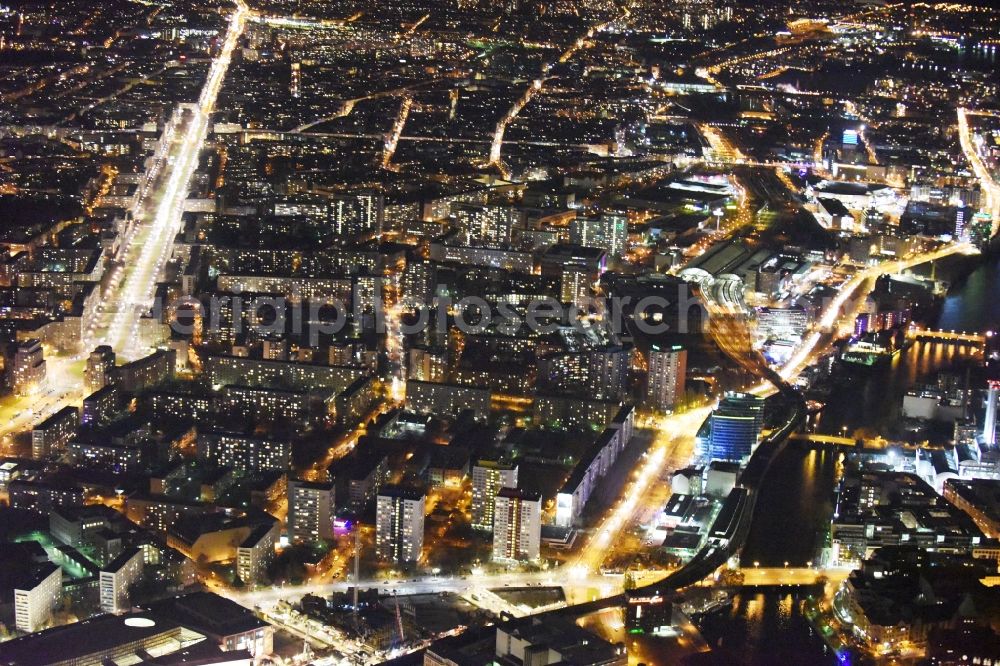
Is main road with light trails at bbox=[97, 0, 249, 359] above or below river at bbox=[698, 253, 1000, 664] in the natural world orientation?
above

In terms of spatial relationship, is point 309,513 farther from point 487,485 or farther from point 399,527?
point 487,485

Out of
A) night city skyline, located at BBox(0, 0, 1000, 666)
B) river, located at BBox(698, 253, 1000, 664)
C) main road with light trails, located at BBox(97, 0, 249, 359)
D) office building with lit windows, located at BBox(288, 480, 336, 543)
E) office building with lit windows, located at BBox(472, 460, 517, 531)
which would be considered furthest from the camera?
main road with light trails, located at BBox(97, 0, 249, 359)

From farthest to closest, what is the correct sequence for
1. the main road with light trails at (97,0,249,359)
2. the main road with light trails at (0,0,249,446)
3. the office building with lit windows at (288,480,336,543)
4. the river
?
the main road with light trails at (97,0,249,359) → the main road with light trails at (0,0,249,446) → the office building with lit windows at (288,480,336,543) → the river

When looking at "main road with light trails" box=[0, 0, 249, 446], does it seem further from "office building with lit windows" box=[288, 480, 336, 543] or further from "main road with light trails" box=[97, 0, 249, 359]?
"office building with lit windows" box=[288, 480, 336, 543]

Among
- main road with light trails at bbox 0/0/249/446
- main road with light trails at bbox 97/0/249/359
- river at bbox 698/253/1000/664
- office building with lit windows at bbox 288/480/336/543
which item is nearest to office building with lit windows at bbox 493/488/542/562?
office building with lit windows at bbox 288/480/336/543

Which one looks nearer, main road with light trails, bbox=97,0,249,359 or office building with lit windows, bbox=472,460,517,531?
office building with lit windows, bbox=472,460,517,531

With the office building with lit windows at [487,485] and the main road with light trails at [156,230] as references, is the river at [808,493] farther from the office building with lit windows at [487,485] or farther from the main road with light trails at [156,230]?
the main road with light trails at [156,230]

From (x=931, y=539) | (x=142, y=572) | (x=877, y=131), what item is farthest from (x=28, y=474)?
(x=877, y=131)

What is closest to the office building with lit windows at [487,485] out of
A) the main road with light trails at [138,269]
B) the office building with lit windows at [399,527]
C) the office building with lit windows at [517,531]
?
the office building with lit windows at [517,531]
